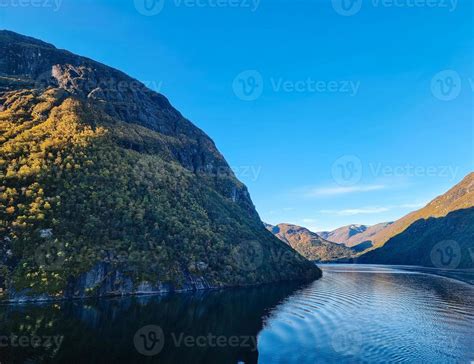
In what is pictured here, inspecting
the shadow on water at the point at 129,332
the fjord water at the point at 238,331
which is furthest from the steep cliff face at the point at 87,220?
the shadow on water at the point at 129,332

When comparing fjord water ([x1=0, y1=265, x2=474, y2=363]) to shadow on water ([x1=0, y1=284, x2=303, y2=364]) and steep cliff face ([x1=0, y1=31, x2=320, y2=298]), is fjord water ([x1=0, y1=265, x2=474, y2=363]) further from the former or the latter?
steep cliff face ([x1=0, y1=31, x2=320, y2=298])

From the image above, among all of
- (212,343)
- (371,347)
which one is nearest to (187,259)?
(212,343)

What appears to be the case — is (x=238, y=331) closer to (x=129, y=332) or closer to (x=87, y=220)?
(x=129, y=332)

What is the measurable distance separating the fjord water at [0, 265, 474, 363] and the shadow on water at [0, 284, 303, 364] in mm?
186

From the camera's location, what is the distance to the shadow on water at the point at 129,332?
54.6 m

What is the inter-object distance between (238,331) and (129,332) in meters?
25.1

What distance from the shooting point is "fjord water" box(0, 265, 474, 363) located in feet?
185

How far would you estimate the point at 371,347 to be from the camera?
207 feet

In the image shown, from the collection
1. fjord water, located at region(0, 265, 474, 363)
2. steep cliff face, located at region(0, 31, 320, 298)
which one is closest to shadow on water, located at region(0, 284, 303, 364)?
fjord water, located at region(0, 265, 474, 363)

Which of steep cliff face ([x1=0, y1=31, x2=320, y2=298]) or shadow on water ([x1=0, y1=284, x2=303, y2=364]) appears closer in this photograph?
shadow on water ([x1=0, y1=284, x2=303, y2=364])

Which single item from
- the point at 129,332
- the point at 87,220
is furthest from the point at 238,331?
the point at 87,220

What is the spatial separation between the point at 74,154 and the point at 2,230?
185 ft

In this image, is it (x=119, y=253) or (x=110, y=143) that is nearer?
(x=119, y=253)

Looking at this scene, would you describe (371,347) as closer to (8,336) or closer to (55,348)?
(55,348)
